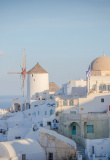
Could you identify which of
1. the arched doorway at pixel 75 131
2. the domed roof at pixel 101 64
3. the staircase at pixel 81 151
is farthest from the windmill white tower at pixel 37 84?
the staircase at pixel 81 151

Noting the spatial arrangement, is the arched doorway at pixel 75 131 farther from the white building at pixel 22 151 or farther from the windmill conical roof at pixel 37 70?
the windmill conical roof at pixel 37 70

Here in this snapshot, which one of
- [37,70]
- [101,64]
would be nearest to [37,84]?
[37,70]

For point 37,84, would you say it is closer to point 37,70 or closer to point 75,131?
point 37,70

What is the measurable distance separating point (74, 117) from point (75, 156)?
4901mm

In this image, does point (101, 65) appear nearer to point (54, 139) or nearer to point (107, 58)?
point (107, 58)

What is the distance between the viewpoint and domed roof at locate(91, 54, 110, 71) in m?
54.3

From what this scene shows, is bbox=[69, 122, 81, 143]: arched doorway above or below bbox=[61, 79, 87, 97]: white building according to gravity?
below

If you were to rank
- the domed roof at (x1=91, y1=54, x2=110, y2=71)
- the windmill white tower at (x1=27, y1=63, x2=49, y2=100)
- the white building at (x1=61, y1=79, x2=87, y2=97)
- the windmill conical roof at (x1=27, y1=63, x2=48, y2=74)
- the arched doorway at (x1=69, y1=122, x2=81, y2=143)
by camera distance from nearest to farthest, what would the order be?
the arched doorway at (x1=69, y1=122, x2=81, y2=143)
the domed roof at (x1=91, y1=54, x2=110, y2=71)
the white building at (x1=61, y1=79, x2=87, y2=97)
the windmill white tower at (x1=27, y1=63, x2=49, y2=100)
the windmill conical roof at (x1=27, y1=63, x2=48, y2=74)

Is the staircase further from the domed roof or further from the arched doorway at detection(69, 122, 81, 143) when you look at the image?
the domed roof

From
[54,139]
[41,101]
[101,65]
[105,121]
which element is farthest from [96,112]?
[41,101]

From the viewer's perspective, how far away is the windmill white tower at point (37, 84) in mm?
61406

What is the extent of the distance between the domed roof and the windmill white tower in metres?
8.88

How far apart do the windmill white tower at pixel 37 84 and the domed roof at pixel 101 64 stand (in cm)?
888

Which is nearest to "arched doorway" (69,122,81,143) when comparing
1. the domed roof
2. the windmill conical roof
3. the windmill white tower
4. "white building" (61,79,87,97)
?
"white building" (61,79,87,97)
